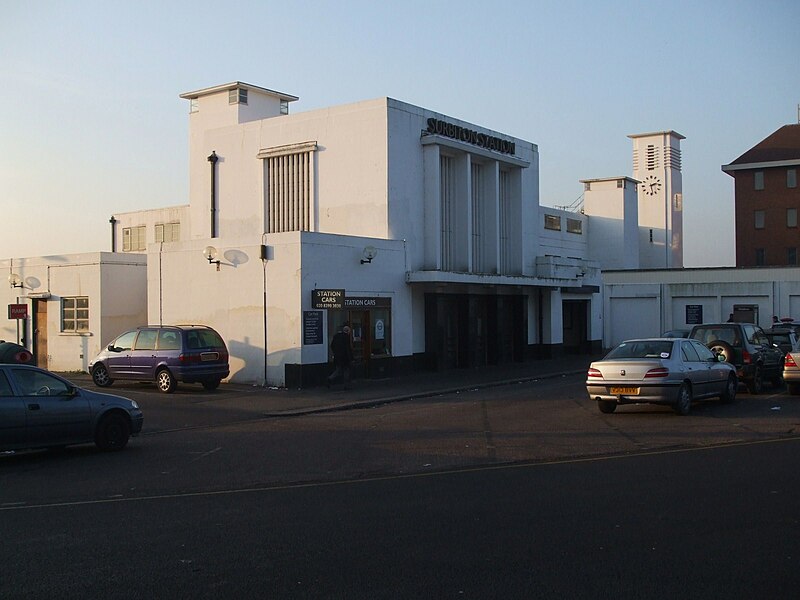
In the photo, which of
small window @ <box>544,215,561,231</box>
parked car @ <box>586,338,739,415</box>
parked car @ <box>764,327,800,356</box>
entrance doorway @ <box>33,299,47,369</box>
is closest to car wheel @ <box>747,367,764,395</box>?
parked car @ <box>586,338,739,415</box>

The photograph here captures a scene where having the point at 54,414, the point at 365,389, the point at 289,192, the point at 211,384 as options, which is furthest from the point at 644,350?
the point at 289,192

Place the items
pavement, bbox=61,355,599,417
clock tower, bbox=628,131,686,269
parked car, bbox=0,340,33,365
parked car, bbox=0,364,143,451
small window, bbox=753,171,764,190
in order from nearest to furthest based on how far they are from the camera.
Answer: parked car, bbox=0,364,143,451 < pavement, bbox=61,355,599,417 < parked car, bbox=0,340,33,365 < clock tower, bbox=628,131,686,269 < small window, bbox=753,171,764,190

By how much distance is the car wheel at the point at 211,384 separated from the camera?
23938mm

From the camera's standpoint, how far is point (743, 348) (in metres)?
21.5

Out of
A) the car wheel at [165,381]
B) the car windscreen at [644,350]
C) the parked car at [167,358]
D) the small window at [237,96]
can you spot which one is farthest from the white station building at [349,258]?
the car windscreen at [644,350]

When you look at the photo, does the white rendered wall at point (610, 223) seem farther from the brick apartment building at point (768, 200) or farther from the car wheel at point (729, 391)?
the car wheel at point (729, 391)

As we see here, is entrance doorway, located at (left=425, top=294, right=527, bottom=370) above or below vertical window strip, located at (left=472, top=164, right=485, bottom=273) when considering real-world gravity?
below

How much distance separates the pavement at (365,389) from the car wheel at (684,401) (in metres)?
7.45

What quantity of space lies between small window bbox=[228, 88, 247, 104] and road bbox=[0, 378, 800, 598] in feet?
96.5

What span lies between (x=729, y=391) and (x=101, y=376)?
16345 mm

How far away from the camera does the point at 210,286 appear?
1049 inches

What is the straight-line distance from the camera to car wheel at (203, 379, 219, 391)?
23.9m

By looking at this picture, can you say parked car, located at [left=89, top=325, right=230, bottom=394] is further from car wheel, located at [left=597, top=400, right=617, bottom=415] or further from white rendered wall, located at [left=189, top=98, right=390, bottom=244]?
car wheel, located at [left=597, top=400, right=617, bottom=415]

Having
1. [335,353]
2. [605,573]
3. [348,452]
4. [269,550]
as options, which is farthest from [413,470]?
[335,353]
